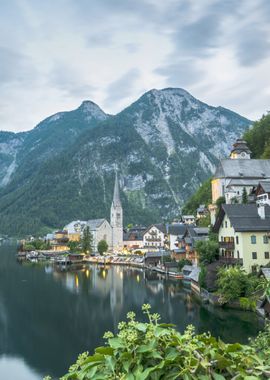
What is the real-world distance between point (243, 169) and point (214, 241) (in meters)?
26.6

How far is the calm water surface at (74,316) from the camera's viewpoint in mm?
29391

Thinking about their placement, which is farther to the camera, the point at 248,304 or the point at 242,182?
the point at 242,182

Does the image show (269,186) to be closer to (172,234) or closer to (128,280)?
(128,280)

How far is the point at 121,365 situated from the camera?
360 cm

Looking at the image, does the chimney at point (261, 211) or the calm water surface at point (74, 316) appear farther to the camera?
the chimney at point (261, 211)

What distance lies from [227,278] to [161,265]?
4139 centimetres

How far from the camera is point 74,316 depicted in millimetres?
41531

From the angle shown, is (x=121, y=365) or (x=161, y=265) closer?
(x=121, y=365)

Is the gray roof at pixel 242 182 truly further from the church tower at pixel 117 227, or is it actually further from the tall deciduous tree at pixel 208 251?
the church tower at pixel 117 227

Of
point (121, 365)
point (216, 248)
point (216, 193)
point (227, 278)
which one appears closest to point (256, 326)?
point (227, 278)

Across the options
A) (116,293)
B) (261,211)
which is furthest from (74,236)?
(261,211)

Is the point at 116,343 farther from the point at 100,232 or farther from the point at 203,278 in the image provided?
the point at 100,232

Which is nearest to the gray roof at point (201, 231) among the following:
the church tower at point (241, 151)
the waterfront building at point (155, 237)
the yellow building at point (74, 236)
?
the church tower at point (241, 151)

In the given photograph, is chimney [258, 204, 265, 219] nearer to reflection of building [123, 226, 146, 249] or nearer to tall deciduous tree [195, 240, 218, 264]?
tall deciduous tree [195, 240, 218, 264]
